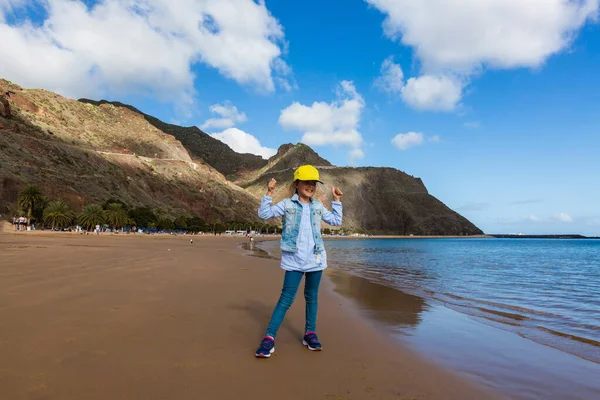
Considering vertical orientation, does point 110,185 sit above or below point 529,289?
above

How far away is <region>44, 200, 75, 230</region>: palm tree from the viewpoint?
5669 centimetres

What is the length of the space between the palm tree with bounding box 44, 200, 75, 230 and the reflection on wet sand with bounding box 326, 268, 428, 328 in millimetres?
59347

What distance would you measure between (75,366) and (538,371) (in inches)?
210

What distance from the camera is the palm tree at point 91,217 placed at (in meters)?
59.1

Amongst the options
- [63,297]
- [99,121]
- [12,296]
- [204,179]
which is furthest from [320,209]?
[99,121]

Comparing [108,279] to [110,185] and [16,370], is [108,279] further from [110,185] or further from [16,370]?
[110,185]

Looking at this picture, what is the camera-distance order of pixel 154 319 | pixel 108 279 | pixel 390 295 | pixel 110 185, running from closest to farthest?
pixel 154 319 < pixel 108 279 < pixel 390 295 < pixel 110 185

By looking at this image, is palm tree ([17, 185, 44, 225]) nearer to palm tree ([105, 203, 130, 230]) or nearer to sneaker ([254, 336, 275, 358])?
palm tree ([105, 203, 130, 230])

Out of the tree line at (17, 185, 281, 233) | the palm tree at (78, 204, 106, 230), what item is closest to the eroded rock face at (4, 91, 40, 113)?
the tree line at (17, 185, 281, 233)

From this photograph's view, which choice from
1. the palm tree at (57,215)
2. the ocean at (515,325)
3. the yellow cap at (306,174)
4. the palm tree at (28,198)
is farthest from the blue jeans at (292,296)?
the palm tree at (57,215)

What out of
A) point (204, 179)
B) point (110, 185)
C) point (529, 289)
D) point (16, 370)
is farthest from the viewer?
point (204, 179)

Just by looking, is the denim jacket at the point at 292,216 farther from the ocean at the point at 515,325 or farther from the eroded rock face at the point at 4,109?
the eroded rock face at the point at 4,109

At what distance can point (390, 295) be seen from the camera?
34.8 feet

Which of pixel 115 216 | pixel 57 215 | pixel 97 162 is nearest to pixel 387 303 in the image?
pixel 57 215
